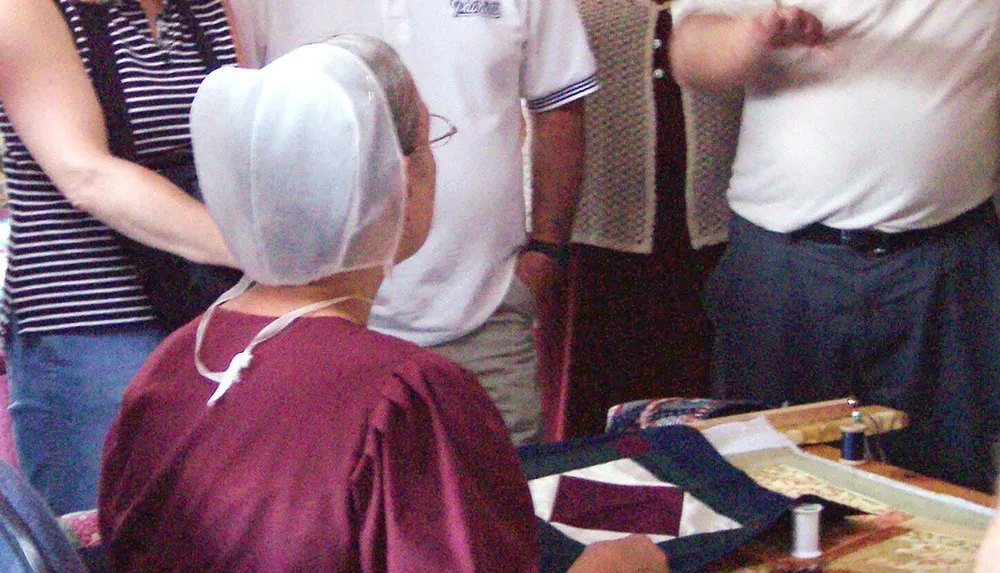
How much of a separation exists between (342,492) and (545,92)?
1.27 m

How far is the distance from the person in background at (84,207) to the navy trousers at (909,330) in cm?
107

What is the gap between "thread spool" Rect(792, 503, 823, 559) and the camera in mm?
1099

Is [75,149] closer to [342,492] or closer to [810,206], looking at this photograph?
[342,492]

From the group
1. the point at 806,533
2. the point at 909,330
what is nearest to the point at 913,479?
the point at 806,533

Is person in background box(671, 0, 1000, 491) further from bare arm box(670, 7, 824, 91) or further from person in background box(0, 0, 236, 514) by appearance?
person in background box(0, 0, 236, 514)

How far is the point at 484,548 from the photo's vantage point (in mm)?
898

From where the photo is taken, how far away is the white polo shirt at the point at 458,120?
6.05 ft

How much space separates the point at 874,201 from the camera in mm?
1817

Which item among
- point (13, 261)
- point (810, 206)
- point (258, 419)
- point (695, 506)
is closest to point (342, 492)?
point (258, 419)

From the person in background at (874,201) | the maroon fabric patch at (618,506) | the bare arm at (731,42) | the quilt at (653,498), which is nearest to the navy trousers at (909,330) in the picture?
the person in background at (874,201)

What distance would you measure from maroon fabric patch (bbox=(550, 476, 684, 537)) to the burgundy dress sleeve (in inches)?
10.5

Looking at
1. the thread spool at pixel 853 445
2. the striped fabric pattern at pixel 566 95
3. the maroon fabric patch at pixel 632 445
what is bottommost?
the thread spool at pixel 853 445

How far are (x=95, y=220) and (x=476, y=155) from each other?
0.69 meters

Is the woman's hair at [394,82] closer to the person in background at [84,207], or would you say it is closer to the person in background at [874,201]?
the person in background at [84,207]
